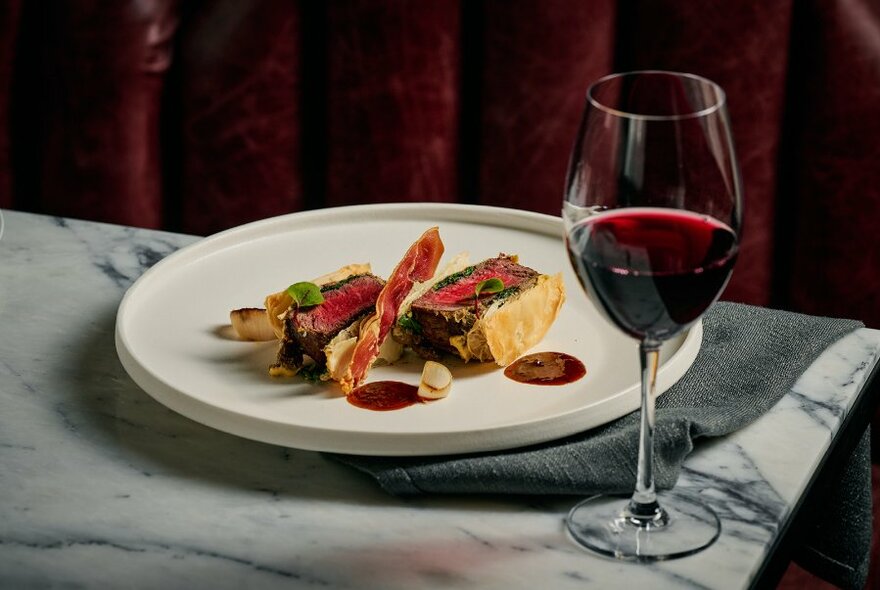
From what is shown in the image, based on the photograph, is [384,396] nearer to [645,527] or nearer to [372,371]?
[372,371]

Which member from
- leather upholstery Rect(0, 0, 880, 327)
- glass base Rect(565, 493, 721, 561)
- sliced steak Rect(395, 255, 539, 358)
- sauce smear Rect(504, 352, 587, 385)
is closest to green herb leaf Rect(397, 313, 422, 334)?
sliced steak Rect(395, 255, 539, 358)

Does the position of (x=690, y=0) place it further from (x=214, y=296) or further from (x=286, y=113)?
(x=214, y=296)

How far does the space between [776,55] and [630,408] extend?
1265 millimetres

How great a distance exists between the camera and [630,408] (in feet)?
3.69

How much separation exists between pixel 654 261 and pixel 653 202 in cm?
5

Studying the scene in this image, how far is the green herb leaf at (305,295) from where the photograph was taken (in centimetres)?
124

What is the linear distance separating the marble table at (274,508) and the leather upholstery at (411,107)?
951mm

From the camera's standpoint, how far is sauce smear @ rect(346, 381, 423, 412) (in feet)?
3.76

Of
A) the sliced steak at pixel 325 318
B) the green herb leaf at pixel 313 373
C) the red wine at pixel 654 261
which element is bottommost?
the green herb leaf at pixel 313 373

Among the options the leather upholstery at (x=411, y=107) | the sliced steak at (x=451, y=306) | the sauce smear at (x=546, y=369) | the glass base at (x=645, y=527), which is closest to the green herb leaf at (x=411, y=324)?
the sliced steak at (x=451, y=306)

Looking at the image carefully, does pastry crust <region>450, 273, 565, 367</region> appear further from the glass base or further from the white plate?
the glass base

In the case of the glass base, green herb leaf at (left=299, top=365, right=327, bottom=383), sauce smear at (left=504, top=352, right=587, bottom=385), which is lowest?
the glass base

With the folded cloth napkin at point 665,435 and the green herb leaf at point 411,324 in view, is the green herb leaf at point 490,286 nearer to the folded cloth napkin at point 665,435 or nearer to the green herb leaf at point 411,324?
the green herb leaf at point 411,324

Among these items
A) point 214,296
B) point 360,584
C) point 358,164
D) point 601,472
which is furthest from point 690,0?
point 360,584
